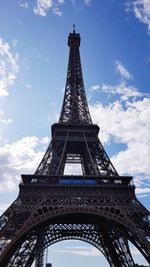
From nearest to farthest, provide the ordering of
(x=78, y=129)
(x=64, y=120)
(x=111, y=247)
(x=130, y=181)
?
(x=130, y=181) → (x=111, y=247) → (x=78, y=129) → (x=64, y=120)

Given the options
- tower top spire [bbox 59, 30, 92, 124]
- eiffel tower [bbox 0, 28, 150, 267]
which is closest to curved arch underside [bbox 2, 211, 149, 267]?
eiffel tower [bbox 0, 28, 150, 267]

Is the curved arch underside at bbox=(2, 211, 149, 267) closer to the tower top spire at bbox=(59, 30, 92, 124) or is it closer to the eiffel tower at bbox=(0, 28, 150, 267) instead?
the eiffel tower at bbox=(0, 28, 150, 267)

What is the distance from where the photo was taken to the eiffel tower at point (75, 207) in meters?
28.7

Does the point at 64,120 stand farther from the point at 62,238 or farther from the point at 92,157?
the point at 62,238

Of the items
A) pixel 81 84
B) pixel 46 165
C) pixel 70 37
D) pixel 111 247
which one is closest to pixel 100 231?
Answer: pixel 111 247

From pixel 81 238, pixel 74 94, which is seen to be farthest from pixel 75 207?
pixel 74 94

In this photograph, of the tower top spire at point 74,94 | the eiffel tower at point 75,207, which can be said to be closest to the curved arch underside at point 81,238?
the eiffel tower at point 75,207

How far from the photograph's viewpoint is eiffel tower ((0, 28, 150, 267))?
28.7 metres

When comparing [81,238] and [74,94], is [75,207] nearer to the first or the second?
[81,238]

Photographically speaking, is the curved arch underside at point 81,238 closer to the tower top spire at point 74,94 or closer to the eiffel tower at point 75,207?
the eiffel tower at point 75,207

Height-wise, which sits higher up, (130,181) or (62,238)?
(130,181)

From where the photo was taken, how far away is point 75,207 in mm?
29453

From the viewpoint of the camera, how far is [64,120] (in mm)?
43438

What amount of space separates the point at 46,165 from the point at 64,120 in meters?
9.95
